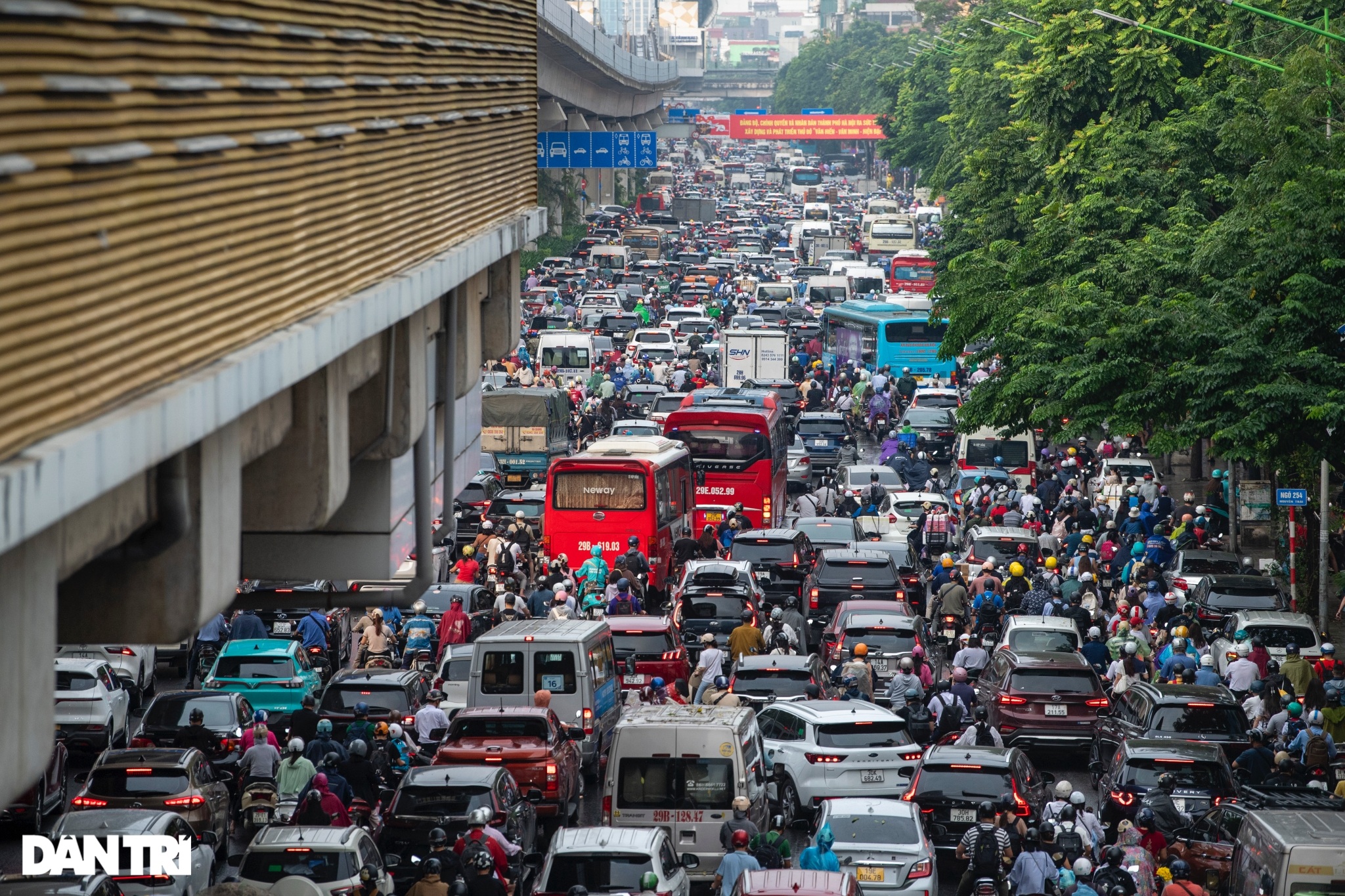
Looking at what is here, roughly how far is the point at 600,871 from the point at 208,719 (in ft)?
25.6

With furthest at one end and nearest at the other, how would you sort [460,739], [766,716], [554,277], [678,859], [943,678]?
[554,277] < [943,678] < [766,716] < [460,739] < [678,859]

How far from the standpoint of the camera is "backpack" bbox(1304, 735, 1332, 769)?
69.9 feet

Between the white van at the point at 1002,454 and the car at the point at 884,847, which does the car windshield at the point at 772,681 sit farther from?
the white van at the point at 1002,454

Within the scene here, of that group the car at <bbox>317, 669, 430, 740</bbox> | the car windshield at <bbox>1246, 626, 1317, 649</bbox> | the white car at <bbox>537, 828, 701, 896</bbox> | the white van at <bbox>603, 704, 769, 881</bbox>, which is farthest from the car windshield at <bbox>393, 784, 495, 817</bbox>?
the car windshield at <bbox>1246, 626, 1317, 649</bbox>

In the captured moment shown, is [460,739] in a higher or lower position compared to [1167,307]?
lower

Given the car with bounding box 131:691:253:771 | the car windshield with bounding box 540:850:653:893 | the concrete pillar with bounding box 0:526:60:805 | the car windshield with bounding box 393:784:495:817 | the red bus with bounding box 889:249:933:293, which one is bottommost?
the car with bounding box 131:691:253:771

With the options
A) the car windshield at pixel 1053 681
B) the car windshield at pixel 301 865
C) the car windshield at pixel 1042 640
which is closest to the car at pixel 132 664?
the car windshield at pixel 301 865

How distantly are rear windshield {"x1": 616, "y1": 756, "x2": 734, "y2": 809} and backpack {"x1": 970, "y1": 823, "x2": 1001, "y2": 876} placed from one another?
235cm

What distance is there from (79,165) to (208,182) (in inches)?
55.2

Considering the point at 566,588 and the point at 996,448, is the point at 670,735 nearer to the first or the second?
the point at 566,588

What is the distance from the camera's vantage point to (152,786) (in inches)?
724

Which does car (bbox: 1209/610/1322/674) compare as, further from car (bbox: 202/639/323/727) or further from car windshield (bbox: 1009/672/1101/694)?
car (bbox: 202/639/323/727)

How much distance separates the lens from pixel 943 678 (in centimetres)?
2777

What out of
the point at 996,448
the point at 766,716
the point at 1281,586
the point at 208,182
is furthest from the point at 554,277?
the point at 208,182
